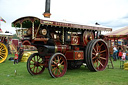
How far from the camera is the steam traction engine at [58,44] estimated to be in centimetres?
575

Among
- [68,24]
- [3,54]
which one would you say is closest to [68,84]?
[68,24]

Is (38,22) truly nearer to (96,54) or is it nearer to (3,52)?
(96,54)

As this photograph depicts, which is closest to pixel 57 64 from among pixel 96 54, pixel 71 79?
pixel 71 79

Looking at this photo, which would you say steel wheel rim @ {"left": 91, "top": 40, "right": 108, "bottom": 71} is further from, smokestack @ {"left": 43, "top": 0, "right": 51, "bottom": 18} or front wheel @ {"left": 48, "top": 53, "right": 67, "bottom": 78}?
smokestack @ {"left": 43, "top": 0, "right": 51, "bottom": 18}

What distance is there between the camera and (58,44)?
20.9 ft

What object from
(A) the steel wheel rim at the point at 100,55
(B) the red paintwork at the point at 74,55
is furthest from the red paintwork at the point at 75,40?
(A) the steel wheel rim at the point at 100,55

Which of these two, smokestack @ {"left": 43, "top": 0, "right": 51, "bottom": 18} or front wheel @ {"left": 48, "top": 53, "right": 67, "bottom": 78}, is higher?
smokestack @ {"left": 43, "top": 0, "right": 51, "bottom": 18}

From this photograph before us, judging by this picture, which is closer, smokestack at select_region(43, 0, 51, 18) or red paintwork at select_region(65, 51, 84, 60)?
red paintwork at select_region(65, 51, 84, 60)

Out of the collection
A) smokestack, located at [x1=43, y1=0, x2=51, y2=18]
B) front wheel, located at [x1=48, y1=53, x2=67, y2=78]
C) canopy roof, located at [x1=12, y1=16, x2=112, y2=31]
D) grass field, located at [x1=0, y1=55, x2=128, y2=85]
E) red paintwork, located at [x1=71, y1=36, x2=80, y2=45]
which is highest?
smokestack, located at [x1=43, y1=0, x2=51, y2=18]

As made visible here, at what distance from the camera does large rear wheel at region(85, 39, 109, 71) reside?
22.0 ft

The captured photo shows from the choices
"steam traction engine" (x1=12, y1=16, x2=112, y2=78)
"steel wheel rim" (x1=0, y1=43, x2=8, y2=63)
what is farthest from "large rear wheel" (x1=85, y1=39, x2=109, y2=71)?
"steel wheel rim" (x1=0, y1=43, x2=8, y2=63)

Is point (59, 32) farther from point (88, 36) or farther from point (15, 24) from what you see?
point (15, 24)

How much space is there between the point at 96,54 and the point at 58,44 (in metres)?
1.87

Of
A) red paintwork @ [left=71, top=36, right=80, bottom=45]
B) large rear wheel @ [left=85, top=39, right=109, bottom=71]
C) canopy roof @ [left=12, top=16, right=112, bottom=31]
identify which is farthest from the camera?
red paintwork @ [left=71, top=36, right=80, bottom=45]
